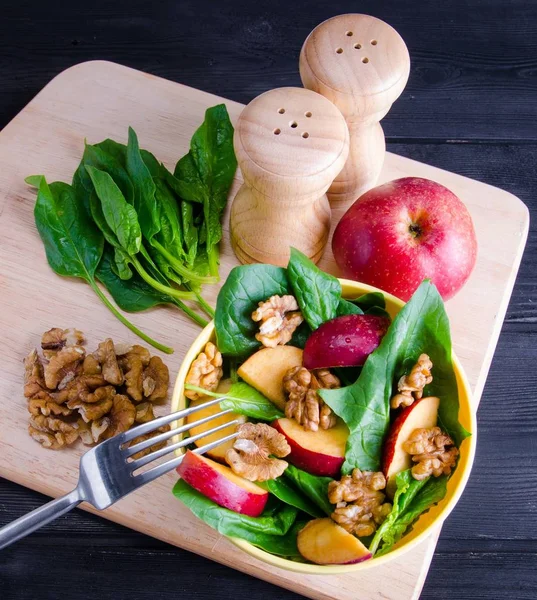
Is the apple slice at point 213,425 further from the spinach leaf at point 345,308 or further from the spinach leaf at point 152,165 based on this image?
the spinach leaf at point 152,165

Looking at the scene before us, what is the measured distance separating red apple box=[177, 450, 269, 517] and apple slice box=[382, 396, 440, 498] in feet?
0.50

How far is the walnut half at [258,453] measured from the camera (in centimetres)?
85

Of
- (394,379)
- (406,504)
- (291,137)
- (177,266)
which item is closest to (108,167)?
(177,266)

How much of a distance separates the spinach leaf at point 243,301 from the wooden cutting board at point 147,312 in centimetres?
19

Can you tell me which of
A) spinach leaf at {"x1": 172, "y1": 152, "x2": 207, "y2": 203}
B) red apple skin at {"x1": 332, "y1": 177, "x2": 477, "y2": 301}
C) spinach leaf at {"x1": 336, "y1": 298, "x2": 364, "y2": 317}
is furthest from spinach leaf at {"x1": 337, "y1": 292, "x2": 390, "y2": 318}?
spinach leaf at {"x1": 172, "y1": 152, "x2": 207, "y2": 203}

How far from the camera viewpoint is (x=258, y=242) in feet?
3.69

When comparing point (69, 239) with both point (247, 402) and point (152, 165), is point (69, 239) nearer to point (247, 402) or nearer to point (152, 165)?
point (152, 165)

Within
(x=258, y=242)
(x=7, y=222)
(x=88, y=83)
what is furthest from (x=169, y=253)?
(x=88, y=83)

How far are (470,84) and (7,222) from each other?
0.95m

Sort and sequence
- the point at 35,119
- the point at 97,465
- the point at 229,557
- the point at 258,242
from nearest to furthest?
the point at 97,465, the point at 229,557, the point at 258,242, the point at 35,119

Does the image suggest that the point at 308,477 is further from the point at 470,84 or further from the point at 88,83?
the point at 470,84

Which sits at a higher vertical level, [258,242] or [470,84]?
[258,242]

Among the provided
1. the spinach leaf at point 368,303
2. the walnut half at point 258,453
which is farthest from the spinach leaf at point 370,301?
the walnut half at point 258,453

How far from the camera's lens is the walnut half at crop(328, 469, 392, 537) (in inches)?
33.3
